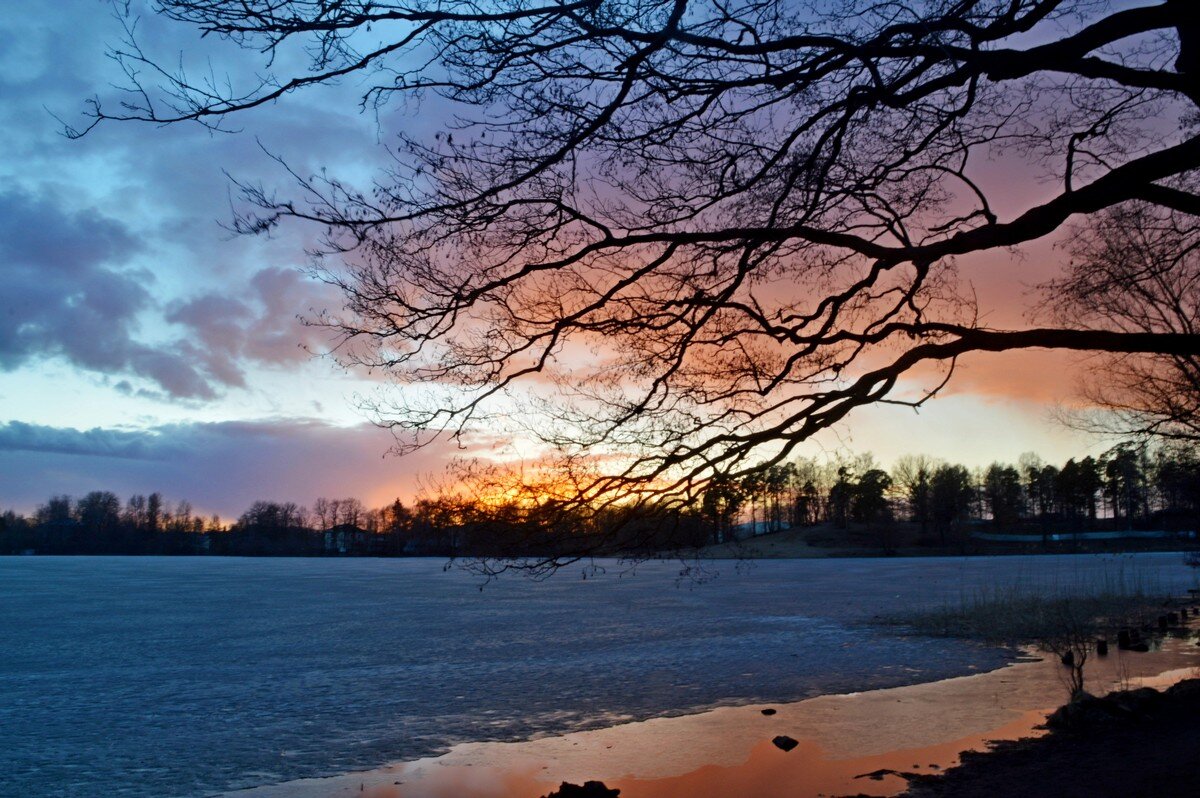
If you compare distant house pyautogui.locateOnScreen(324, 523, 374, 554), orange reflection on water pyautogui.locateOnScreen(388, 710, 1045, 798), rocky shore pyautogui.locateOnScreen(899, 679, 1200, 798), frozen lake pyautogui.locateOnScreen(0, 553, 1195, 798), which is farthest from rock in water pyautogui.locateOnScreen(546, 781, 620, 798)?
distant house pyautogui.locateOnScreen(324, 523, 374, 554)

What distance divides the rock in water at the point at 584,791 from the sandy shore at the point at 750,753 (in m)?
1.07

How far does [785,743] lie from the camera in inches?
386

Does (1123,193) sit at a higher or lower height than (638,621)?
higher

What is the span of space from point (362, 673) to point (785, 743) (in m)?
7.90

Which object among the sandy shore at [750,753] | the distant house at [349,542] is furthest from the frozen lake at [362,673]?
the distant house at [349,542]

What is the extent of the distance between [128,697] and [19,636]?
30.3 ft

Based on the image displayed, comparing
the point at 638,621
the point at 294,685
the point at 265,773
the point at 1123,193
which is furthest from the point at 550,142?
the point at 638,621

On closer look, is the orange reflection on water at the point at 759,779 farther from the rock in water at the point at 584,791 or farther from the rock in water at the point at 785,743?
the rock in water at the point at 584,791

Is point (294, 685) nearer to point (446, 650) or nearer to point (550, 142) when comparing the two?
point (446, 650)

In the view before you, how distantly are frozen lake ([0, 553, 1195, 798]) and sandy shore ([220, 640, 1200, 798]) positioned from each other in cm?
58

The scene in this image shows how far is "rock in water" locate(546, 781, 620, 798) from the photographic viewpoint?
710cm

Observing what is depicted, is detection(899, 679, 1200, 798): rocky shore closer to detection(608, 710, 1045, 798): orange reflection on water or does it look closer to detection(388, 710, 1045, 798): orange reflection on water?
detection(608, 710, 1045, 798): orange reflection on water

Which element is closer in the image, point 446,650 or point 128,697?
point 128,697

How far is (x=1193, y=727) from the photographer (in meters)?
8.13
